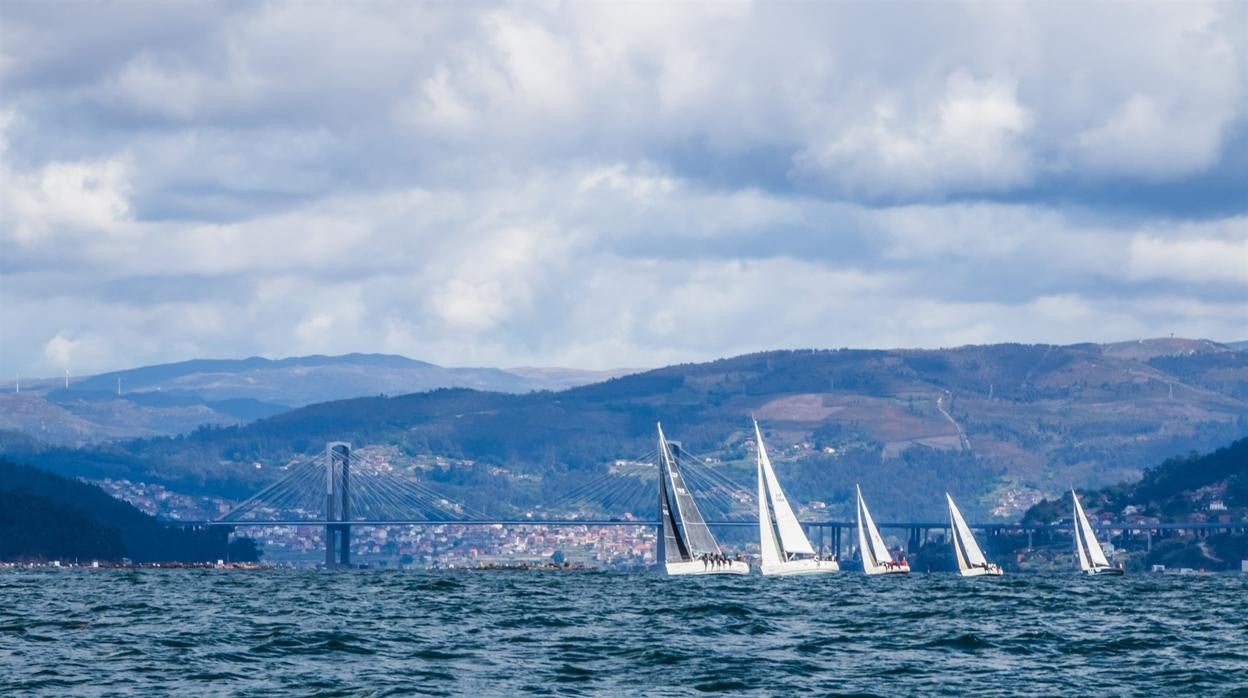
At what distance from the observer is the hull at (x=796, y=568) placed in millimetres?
144250

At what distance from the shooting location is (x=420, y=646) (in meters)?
60.8

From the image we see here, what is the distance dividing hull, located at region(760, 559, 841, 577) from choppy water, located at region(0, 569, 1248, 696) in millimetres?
49050

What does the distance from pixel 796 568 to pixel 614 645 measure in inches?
3423

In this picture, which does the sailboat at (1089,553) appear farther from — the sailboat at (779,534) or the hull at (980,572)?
the sailboat at (779,534)

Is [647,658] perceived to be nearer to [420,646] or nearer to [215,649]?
[420,646]

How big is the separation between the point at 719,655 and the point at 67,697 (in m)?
18.1

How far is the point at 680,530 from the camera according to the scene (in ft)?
458

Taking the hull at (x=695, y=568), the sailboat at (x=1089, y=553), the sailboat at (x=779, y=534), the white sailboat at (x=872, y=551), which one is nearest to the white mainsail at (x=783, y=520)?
the sailboat at (x=779, y=534)

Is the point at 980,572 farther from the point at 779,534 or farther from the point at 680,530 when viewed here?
the point at 680,530

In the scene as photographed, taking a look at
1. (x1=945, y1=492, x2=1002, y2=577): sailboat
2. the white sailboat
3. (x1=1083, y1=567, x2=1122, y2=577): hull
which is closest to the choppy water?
(x1=945, y1=492, x2=1002, y2=577): sailboat

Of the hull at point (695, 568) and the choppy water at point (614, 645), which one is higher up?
the hull at point (695, 568)

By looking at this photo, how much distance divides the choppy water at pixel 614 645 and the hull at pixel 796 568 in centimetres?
4905

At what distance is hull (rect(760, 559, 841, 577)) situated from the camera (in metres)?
144

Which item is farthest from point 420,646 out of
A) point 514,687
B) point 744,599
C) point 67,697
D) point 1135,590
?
point 1135,590
